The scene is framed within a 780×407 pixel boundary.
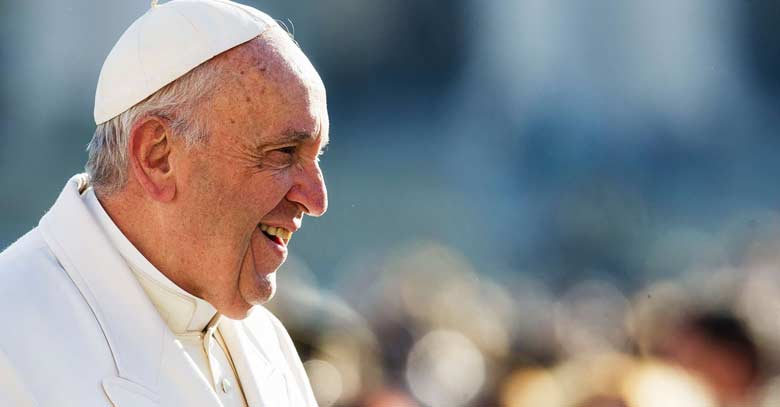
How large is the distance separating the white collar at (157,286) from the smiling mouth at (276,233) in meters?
0.23

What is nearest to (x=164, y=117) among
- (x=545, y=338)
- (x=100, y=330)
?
(x=100, y=330)

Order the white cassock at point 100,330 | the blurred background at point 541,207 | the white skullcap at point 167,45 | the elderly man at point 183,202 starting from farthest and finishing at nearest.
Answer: the blurred background at point 541,207
the white skullcap at point 167,45
the elderly man at point 183,202
the white cassock at point 100,330

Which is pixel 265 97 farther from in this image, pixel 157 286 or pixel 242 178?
pixel 157 286

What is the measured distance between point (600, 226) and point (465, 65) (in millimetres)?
893

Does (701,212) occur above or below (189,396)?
above

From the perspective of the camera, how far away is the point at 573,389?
5.01m

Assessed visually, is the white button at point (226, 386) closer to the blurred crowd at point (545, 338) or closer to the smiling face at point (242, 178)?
the smiling face at point (242, 178)

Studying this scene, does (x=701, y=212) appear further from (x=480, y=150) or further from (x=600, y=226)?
(x=480, y=150)

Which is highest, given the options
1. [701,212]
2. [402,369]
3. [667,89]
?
[667,89]

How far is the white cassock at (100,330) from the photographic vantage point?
2498 millimetres

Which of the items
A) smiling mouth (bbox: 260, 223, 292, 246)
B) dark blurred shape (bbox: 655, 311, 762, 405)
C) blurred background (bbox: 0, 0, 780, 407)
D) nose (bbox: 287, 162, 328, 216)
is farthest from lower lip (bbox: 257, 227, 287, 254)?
dark blurred shape (bbox: 655, 311, 762, 405)

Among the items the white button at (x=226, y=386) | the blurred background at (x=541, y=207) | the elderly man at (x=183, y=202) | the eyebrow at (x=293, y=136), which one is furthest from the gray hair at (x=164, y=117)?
the blurred background at (x=541, y=207)

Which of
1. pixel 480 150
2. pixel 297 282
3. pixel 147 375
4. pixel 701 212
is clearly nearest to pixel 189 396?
pixel 147 375

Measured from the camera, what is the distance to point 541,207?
4.91 meters
